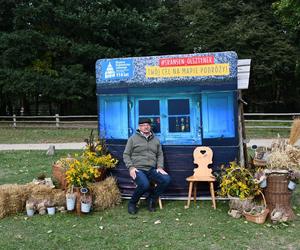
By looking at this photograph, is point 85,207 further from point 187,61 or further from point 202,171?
point 187,61

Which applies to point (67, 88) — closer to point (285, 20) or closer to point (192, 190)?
point (285, 20)

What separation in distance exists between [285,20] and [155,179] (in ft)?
55.2

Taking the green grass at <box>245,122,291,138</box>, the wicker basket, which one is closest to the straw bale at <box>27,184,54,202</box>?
the wicker basket

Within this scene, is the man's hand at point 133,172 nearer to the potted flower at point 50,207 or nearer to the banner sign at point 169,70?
the potted flower at point 50,207

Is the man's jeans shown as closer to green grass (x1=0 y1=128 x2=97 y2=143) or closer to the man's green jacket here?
the man's green jacket

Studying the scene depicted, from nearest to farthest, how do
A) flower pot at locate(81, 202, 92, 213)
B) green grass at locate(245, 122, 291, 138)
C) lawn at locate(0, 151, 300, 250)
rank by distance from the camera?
lawn at locate(0, 151, 300, 250) → flower pot at locate(81, 202, 92, 213) → green grass at locate(245, 122, 291, 138)

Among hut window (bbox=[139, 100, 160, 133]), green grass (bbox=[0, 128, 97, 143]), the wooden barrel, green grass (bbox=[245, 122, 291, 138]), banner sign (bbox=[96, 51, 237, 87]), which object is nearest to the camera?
the wooden barrel

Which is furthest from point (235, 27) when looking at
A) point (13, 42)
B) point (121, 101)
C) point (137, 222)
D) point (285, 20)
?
point (137, 222)

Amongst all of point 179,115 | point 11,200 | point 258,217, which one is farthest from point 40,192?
point 258,217

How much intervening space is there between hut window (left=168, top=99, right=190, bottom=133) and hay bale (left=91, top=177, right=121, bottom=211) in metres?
1.32

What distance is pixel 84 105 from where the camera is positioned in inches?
1271

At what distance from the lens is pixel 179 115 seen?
7.43m

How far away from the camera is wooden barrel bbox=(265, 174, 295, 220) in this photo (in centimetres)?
622

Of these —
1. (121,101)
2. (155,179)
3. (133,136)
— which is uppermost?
(121,101)
